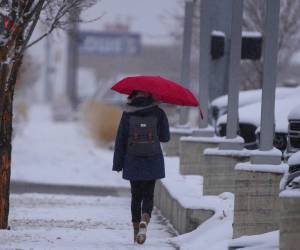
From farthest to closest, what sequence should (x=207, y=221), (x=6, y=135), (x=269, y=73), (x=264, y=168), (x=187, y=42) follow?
1. (x=187, y=42)
2. (x=6, y=135)
3. (x=207, y=221)
4. (x=269, y=73)
5. (x=264, y=168)

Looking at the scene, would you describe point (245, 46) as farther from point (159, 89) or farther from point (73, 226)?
point (159, 89)

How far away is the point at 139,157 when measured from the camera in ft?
31.6

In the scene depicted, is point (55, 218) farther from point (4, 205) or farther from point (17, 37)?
point (17, 37)

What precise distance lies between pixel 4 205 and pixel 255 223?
9.60 feet

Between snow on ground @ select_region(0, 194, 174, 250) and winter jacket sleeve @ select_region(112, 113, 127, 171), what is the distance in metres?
0.73

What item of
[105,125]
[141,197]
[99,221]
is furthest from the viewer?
[105,125]

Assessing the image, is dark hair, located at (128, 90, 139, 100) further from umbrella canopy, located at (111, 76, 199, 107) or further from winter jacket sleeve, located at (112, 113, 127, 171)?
winter jacket sleeve, located at (112, 113, 127, 171)

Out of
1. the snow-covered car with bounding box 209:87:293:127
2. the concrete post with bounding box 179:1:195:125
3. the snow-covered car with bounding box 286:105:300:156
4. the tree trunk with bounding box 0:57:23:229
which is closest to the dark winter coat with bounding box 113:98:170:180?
the snow-covered car with bounding box 286:105:300:156

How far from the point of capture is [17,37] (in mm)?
10211

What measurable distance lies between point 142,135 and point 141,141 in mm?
57

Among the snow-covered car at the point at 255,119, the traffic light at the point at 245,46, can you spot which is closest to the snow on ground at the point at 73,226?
the snow-covered car at the point at 255,119

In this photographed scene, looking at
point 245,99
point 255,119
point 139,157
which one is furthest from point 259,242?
point 245,99

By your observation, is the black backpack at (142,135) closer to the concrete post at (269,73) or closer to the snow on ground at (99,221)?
the snow on ground at (99,221)

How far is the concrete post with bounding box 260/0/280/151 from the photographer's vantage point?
9.19 m
